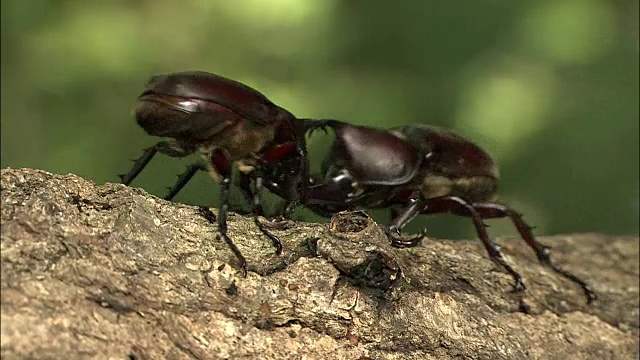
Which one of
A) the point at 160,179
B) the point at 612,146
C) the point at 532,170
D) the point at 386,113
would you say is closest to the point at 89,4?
the point at 386,113

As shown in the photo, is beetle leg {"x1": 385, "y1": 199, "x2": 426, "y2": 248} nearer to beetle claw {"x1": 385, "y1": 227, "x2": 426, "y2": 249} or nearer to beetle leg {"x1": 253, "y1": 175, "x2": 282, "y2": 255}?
beetle claw {"x1": 385, "y1": 227, "x2": 426, "y2": 249}

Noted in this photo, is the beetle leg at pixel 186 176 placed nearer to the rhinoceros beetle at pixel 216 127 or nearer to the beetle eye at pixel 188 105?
the rhinoceros beetle at pixel 216 127

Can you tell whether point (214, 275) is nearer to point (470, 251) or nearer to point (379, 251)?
point (379, 251)

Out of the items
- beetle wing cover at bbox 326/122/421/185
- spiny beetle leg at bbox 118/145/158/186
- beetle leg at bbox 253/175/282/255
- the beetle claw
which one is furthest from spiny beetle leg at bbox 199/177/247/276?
beetle wing cover at bbox 326/122/421/185

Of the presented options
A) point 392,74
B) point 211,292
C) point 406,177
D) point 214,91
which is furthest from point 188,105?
point 392,74

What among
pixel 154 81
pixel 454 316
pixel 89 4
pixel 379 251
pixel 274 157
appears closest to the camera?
pixel 379 251

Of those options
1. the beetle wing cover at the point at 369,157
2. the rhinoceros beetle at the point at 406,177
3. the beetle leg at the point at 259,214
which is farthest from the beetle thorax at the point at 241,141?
the beetle wing cover at the point at 369,157
